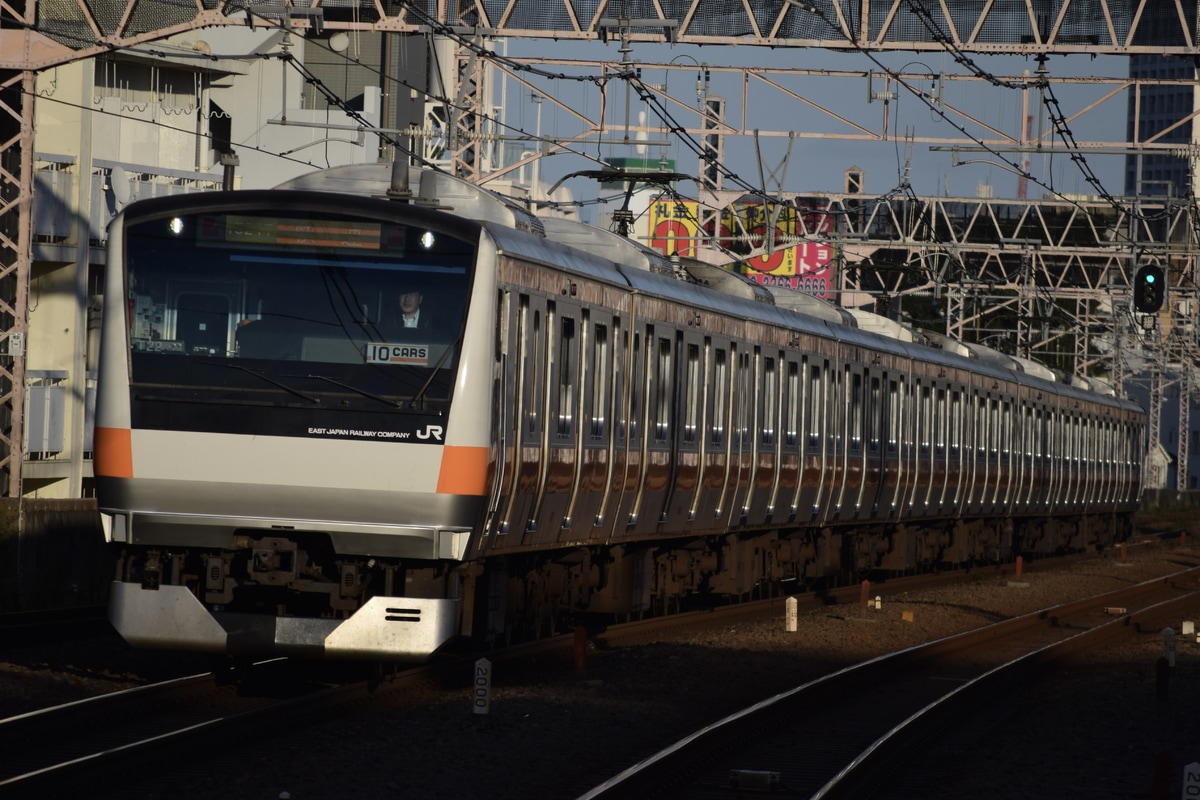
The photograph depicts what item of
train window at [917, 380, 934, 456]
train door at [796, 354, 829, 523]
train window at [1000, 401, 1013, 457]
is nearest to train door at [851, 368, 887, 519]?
train door at [796, 354, 829, 523]

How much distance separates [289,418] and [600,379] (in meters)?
3.74

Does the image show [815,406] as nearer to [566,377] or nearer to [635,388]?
[635,388]

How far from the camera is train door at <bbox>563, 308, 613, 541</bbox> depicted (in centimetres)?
1437

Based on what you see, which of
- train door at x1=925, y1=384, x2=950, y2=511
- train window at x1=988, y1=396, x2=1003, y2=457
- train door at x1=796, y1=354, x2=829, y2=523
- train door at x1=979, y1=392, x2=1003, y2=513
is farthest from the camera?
train window at x1=988, y1=396, x2=1003, y2=457

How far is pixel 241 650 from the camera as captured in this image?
11422mm

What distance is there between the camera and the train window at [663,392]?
16.2 m

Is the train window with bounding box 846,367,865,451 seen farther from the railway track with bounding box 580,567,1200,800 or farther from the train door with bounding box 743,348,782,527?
the railway track with bounding box 580,567,1200,800

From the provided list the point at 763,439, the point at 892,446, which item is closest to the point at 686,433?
the point at 763,439

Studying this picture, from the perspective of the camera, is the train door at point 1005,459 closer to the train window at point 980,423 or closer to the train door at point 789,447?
the train window at point 980,423

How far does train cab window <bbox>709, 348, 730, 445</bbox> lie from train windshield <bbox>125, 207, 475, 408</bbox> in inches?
254

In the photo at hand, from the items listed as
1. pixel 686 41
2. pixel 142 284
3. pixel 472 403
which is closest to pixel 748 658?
pixel 472 403

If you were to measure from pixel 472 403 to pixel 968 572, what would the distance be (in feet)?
68.7

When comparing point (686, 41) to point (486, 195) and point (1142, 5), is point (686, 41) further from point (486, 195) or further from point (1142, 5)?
point (486, 195)

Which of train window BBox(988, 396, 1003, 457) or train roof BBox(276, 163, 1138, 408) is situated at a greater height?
train roof BBox(276, 163, 1138, 408)
